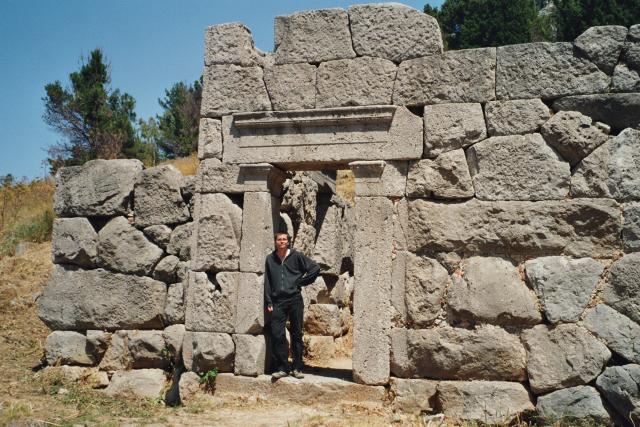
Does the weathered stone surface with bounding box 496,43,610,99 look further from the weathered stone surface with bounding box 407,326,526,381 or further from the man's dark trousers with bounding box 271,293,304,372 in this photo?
the man's dark trousers with bounding box 271,293,304,372

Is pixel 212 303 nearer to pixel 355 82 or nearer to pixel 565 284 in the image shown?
pixel 355 82

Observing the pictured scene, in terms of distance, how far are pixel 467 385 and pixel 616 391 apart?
45.4 inches

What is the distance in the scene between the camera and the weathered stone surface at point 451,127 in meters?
5.16

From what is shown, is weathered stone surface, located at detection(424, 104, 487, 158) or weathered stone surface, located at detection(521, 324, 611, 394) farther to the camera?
weathered stone surface, located at detection(424, 104, 487, 158)

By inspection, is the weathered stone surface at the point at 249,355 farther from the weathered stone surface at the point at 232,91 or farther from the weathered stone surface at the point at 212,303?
the weathered stone surface at the point at 232,91

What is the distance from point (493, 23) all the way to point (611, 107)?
53.1ft

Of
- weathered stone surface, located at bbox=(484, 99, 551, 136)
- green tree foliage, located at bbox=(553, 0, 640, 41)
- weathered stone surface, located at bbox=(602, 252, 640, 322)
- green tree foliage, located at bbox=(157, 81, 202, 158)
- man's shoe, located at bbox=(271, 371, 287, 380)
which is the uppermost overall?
green tree foliage, located at bbox=(553, 0, 640, 41)

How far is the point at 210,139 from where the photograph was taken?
5.89 metres

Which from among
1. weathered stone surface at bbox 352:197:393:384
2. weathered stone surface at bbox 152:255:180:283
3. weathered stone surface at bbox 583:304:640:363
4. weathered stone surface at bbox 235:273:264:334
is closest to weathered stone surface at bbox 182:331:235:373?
weathered stone surface at bbox 235:273:264:334

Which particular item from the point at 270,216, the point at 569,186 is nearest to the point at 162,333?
the point at 270,216

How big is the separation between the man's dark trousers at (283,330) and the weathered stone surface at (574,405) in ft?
7.47

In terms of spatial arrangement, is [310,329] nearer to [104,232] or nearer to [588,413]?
[104,232]

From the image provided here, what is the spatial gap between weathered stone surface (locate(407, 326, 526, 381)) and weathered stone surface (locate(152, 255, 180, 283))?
8.76ft

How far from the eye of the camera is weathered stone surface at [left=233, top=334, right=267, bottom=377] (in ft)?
18.0
